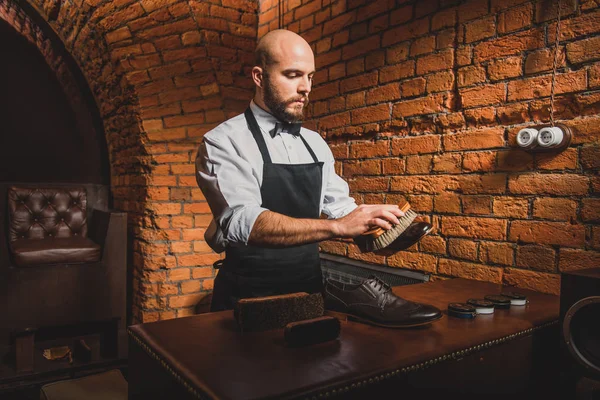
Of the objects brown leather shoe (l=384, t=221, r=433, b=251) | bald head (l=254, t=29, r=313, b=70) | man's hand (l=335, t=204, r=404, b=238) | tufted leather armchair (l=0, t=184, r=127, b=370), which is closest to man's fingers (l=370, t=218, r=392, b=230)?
man's hand (l=335, t=204, r=404, b=238)

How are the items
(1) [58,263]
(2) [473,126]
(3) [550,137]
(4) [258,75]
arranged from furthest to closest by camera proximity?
(1) [58,263] < (2) [473,126] < (4) [258,75] < (3) [550,137]

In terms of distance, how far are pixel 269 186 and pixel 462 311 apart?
2.58 feet

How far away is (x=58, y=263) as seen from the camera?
301cm

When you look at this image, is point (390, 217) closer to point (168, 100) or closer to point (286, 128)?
point (286, 128)

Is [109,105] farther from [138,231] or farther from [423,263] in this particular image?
[423,263]

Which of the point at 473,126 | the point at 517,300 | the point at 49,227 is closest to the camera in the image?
the point at 517,300

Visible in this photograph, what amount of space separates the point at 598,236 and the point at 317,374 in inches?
49.4

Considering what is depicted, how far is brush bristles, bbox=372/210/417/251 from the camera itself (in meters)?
1.36

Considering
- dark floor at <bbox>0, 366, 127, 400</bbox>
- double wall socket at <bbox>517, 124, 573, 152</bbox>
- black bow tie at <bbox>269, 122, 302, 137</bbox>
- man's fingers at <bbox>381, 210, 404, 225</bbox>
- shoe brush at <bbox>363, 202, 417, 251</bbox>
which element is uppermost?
black bow tie at <bbox>269, 122, 302, 137</bbox>

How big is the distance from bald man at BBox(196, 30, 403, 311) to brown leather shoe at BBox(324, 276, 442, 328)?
17 centimetres

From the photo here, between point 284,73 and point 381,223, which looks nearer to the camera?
point 381,223

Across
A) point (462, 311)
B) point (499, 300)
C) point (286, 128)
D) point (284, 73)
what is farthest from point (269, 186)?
point (499, 300)

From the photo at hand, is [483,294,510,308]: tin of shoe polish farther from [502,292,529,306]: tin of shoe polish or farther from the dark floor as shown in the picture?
the dark floor

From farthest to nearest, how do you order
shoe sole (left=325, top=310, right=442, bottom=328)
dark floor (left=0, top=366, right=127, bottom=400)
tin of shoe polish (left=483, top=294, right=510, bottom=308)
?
1. dark floor (left=0, top=366, right=127, bottom=400)
2. tin of shoe polish (left=483, top=294, right=510, bottom=308)
3. shoe sole (left=325, top=310, right=442, bottom=328)
